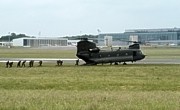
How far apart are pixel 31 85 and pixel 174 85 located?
823 centimetres

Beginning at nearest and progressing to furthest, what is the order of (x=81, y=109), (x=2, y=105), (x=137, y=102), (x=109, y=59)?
(x=81, y=109) < (x=2, y=105) < (x=137, y=102) < (x=109, y=59)

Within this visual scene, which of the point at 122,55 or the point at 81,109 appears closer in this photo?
the point at 81,109

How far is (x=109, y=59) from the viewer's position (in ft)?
152

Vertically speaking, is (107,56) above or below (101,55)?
below

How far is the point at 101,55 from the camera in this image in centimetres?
4681

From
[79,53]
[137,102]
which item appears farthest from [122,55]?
[137,102]

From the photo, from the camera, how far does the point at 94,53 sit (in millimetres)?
46969

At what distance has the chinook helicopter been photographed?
46.5m

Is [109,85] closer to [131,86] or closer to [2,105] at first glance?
[131,86]

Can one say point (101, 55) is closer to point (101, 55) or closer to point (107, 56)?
point (101, 55)

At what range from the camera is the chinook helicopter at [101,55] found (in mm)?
46531

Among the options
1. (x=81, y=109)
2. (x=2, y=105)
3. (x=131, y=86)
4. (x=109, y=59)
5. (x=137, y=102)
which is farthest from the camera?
(x=109, y=59)

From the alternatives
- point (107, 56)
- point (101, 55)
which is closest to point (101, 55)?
point (101, 55)

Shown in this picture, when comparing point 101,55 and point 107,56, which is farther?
point 101,55
